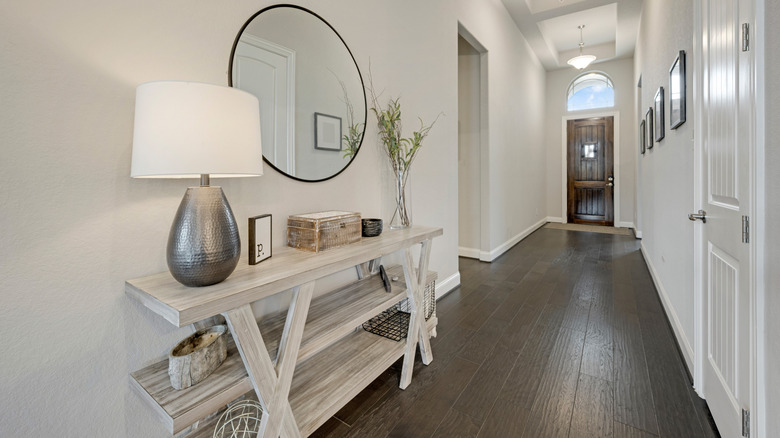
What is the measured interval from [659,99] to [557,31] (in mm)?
3413

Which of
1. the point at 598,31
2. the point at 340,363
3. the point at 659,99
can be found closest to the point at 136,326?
the point at 340,363

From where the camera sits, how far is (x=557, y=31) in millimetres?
5488

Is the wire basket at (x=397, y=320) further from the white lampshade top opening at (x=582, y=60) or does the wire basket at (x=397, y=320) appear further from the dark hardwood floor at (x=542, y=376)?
→ the white lampshade top opening at (x=582, y=60)

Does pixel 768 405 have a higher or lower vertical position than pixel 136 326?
lower

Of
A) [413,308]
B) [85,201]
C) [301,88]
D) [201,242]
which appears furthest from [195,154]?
[413,308]

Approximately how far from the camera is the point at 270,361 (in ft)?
3.44

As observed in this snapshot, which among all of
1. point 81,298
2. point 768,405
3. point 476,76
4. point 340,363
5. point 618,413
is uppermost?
point 476,76

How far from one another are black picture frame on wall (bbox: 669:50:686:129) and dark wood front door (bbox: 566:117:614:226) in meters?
4.92

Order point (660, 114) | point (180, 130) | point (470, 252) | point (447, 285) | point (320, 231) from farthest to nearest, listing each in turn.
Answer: point (470, 252) → point (447, 285) → point (660, 114) → point (320, 231) → point (180, 130)

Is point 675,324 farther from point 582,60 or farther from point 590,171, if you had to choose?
point 590,171

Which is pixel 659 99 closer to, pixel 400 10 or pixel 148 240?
pixel 400 10

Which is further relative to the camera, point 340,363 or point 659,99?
point 659,99

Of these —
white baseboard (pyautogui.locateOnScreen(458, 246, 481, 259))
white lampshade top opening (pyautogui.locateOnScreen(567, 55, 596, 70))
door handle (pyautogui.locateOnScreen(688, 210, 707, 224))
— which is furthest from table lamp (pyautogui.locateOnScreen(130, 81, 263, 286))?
A: white lampshade top opening (pyautogui.locateOnScreen(567, 55, 596, 70))

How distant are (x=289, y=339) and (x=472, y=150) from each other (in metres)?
3.63
